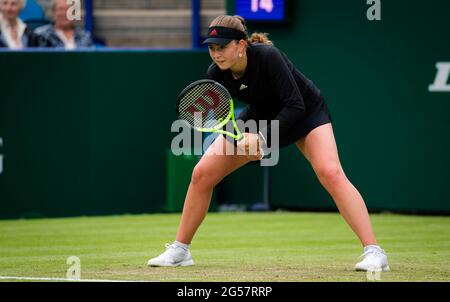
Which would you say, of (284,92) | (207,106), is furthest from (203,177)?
(284,92)

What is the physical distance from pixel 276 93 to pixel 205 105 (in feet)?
1.50

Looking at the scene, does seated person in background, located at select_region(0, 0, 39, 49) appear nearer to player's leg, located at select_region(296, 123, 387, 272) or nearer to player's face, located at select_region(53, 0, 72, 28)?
player's face, located at select_region(53, 0, 72, 28)

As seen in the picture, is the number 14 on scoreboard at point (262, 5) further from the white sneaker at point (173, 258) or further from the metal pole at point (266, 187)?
the white sneaker at point (173, 258)

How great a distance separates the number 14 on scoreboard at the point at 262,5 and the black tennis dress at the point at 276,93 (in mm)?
4907

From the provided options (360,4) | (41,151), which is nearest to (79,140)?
(41,151)

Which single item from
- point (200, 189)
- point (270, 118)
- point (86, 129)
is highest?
point (270, 118)

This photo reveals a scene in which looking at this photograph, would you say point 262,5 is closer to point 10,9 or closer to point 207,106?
point 10,9

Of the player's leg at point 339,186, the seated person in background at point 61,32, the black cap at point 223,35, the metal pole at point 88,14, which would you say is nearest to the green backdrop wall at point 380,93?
the seated person in background at point 61,32

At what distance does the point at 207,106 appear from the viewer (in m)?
7.54

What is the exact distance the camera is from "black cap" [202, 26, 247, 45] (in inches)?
294

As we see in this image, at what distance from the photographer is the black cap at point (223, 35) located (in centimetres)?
746

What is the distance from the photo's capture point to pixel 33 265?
26.8ft

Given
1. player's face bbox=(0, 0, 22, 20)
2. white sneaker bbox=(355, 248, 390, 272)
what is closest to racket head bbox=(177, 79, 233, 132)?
white sneaker bbox=(355, 248, 390, 272)
